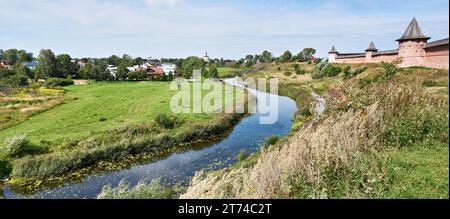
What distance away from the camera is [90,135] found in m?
16.8

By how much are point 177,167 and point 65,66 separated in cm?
4488

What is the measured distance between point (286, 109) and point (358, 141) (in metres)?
22.0

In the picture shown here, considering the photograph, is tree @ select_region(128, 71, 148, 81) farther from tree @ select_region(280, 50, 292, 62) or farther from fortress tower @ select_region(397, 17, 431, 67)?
fortress tower @ select_region(397, 17, 431, 67)

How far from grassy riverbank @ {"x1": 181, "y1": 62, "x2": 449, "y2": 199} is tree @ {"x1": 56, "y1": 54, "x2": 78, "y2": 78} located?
168 feet

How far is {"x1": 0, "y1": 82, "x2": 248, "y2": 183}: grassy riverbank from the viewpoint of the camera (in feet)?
43.3

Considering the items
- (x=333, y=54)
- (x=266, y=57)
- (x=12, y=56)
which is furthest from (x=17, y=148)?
(x=266, y=57)

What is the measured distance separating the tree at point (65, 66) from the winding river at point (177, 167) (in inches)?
1582

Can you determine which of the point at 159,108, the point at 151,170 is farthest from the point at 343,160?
the point at 159,108

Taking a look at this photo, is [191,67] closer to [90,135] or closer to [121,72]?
[121,72]

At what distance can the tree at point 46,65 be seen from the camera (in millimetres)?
45812

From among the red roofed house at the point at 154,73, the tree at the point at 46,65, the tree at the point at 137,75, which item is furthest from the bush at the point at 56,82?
the red roofed house at the point at 154,73

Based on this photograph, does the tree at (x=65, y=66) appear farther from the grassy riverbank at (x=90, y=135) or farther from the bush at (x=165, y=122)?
the bush at (x=165, y=122)
